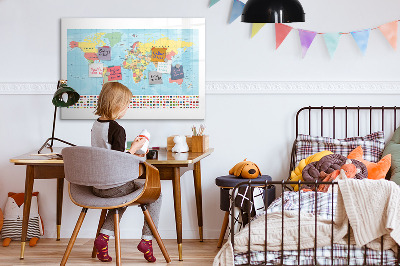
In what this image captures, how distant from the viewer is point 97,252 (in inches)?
146

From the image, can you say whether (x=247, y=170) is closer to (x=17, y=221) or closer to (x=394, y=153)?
(x=394, y=153)

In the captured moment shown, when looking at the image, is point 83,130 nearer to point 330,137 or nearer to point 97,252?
point 97,252

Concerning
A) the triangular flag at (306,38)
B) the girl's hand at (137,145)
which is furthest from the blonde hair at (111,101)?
the triangular flag at (306,38)

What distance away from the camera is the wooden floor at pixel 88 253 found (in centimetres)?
366

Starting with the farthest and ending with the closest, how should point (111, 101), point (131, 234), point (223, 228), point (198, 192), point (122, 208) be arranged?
point (131, 234), point (198, 192), point (223, 228), point (122, 208), point (111, 101)

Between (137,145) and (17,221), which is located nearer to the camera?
(137,145)

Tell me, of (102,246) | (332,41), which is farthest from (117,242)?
(332,41)

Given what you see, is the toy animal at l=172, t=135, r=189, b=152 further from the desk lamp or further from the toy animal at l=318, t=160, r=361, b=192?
the toy animal at l=318, t=160, r=361, b=192

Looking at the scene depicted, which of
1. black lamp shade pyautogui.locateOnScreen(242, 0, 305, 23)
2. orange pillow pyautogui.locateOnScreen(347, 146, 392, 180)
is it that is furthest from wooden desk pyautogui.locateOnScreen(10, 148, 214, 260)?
orange pillow pyautogui.locateOnScreen(347, 146, 392, 180)

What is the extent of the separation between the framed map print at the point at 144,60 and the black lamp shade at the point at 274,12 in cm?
123

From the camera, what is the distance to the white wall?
4.26 m

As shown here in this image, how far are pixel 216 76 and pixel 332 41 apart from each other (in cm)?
85

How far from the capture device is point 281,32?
426 cm

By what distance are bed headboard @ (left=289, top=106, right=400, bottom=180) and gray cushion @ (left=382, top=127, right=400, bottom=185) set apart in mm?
148
